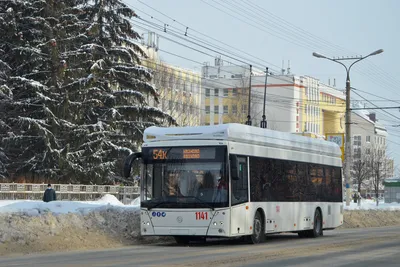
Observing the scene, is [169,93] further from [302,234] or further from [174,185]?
[174,185]

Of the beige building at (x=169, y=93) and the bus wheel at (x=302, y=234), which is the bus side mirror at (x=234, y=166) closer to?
the bus wheel at (x=302, y=234)

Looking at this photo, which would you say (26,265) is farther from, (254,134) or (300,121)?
(300,121)

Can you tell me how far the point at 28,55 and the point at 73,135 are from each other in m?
6.11

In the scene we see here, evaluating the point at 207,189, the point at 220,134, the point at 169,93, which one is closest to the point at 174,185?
the point at 207,189

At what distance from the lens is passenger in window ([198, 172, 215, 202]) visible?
2150 centimetres

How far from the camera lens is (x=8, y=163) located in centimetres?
5456

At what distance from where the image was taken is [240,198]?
72.5ft

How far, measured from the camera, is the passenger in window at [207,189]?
846 inches

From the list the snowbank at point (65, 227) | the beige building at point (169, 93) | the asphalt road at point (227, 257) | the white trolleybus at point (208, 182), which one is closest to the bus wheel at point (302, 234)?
the white trolleybus at point (208, 182)

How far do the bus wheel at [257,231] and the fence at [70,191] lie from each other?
2671cm

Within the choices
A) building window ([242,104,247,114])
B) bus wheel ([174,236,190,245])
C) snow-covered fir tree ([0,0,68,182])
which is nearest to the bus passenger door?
bus wheel ([174,236,190,245])

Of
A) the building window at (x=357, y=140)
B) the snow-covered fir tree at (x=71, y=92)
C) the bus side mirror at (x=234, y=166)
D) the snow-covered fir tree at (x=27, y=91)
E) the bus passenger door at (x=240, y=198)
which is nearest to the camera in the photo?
the bus side mirror at (x=234, y=166)

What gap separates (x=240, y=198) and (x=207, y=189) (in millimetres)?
1087

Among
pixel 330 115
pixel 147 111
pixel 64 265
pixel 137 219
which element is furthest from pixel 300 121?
pixel 64 265
